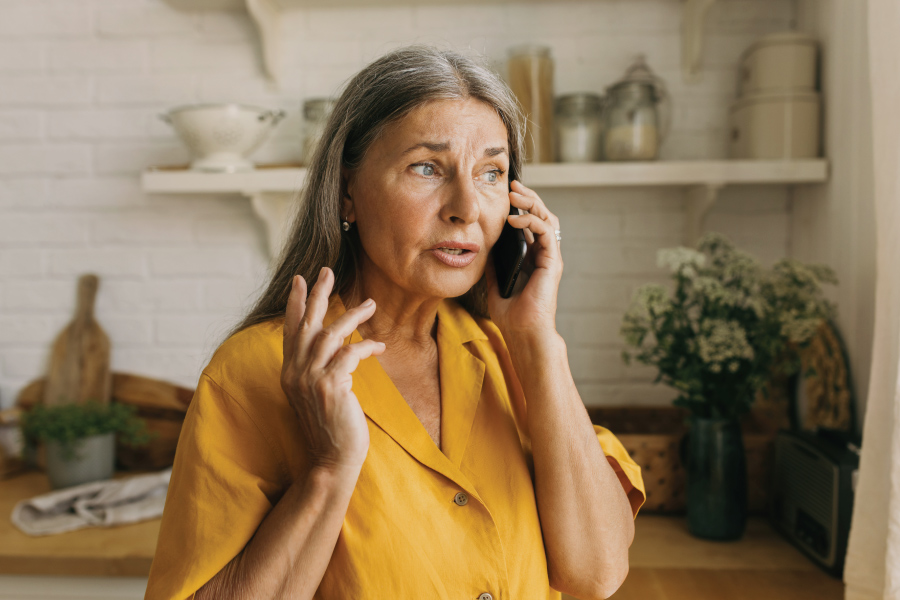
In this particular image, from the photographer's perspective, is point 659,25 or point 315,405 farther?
point 659,25

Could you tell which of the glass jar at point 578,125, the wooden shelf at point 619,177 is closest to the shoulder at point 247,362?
the wooden shelf at point 619,177

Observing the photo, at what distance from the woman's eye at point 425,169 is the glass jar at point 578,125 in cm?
86

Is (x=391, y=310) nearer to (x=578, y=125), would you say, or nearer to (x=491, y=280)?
(x=491, y=280)

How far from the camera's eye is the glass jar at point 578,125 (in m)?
1.66

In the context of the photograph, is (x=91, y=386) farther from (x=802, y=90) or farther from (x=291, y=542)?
(x=802, y=90)

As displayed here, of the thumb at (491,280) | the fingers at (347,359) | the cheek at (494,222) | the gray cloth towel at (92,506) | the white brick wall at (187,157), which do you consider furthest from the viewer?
the white brick wall at (187,157)

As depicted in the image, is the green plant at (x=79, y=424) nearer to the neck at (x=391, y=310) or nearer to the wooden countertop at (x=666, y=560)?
the wooden countertop at (x=666, y=560)

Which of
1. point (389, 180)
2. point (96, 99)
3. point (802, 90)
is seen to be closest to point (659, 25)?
point (802, 90)

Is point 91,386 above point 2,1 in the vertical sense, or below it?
below

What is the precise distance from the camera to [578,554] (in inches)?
36.4

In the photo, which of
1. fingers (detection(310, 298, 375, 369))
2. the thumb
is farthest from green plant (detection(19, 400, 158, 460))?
fingers (detection(310, 298, 375, 369))

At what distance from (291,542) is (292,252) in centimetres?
42

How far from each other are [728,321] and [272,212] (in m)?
1.17

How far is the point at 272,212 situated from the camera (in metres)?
1.79
